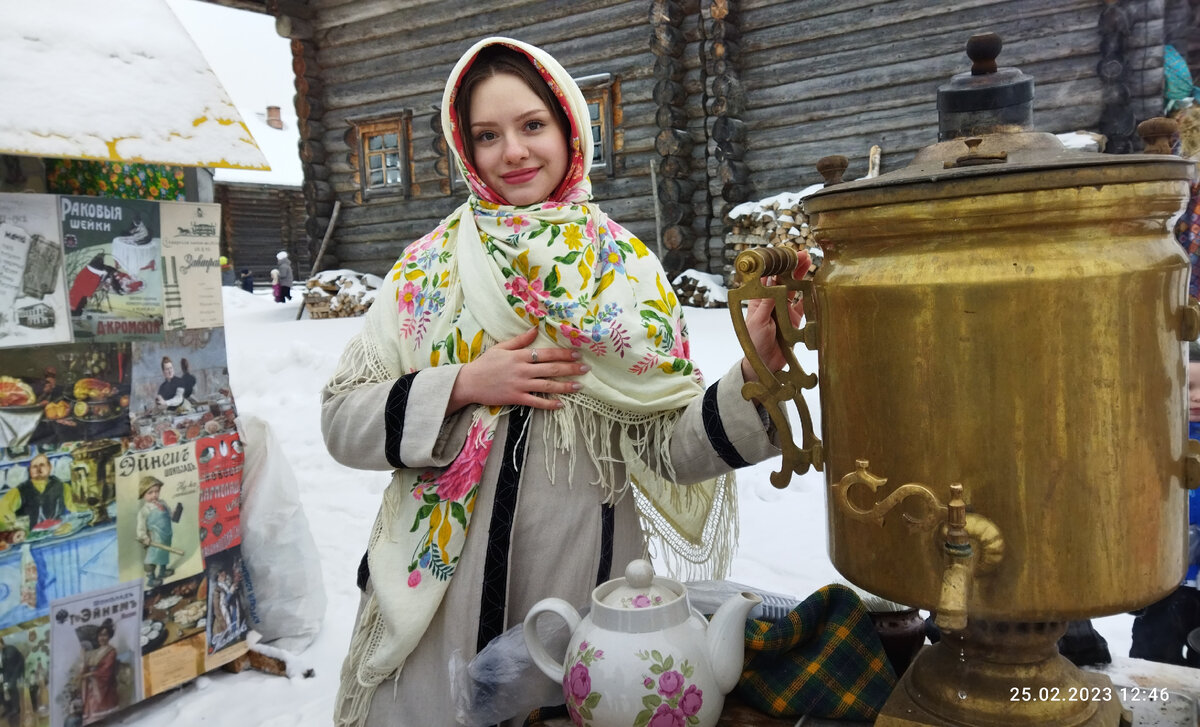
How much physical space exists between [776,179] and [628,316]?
20.9 feet

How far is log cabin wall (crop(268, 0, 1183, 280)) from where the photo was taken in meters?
5.94

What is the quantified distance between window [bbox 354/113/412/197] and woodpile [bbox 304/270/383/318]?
1.04 m

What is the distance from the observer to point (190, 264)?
8.48 ft

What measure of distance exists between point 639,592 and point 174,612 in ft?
7.50

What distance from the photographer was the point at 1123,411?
781mm

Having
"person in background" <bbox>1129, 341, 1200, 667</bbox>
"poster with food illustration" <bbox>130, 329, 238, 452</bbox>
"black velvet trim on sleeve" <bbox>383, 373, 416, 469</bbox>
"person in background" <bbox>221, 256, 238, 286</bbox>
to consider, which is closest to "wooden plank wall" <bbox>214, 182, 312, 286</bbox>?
"person in background" <bbox>221, 256, 238, 286</bbox>

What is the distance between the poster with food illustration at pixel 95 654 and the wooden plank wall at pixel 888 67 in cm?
609

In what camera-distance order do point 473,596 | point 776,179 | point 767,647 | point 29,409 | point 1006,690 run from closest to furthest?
1. point 1006,690
2. point 767,647
3. point 473,596
4. point 29,409
5. point 776,179

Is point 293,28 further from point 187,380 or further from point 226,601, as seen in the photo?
point 226,601

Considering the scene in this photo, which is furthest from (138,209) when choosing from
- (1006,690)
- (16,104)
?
(1006,690)

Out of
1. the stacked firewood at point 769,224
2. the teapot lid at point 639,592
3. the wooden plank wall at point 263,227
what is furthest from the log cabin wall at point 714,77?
the wooden plank wall at point 263,227

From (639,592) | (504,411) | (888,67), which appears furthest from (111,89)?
(888,67)

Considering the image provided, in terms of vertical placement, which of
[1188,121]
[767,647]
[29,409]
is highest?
[1188,121]

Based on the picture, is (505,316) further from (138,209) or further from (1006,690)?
(138,209)
